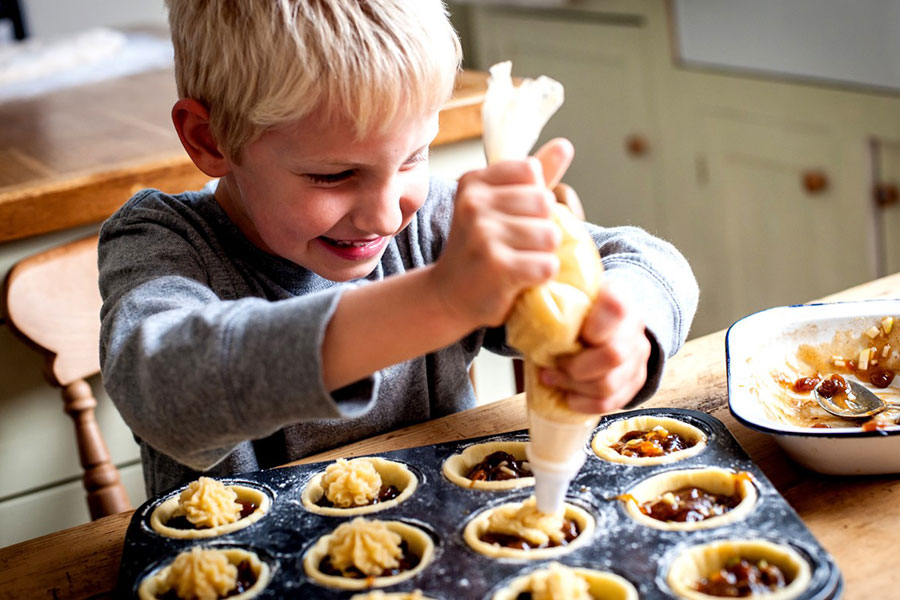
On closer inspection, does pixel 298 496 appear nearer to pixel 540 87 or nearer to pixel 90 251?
pixel 540 87

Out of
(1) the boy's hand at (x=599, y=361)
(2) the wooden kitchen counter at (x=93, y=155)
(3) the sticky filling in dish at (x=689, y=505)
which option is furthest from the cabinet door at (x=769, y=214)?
(1) the boy's hand at (x=599, y=361)

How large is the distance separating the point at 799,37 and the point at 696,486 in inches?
70.5

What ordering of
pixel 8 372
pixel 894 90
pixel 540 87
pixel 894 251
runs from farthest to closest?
pixel 894 251 < pixel 894 90 < pixel 8 372 < pixel 540 87

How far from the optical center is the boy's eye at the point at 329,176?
1018 millimetres

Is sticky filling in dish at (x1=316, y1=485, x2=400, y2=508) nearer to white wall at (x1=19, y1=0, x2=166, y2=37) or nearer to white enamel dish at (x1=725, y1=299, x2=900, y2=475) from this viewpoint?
white enamel dish at (x1=725, y1=299, x2=900, y2=475)

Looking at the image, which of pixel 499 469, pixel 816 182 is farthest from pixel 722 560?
pixel 816 182

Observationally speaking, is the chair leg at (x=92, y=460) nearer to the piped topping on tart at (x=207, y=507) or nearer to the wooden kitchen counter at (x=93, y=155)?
the wooden kitchen counter at (x=93, y=155)

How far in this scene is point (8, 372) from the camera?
1.66 metres

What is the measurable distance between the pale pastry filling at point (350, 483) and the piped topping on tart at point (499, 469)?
10cm

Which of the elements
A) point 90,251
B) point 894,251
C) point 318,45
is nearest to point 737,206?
point 894,251

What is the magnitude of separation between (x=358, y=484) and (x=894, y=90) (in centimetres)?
175

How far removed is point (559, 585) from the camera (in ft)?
2.57

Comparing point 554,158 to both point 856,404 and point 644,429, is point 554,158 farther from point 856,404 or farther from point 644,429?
point 856,404

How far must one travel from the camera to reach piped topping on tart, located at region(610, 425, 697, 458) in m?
0.99
